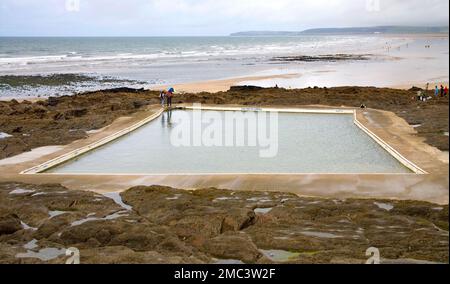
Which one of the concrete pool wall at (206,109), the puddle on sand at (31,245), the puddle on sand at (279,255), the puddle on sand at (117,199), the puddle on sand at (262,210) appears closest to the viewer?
the puddle on sand at (279,255)

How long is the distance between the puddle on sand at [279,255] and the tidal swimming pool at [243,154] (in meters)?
4.62

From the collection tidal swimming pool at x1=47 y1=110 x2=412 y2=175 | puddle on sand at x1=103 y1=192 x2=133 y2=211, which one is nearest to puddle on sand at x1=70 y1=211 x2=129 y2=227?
puddle on sand at x1=103 y1=192 x2=133 y2=211

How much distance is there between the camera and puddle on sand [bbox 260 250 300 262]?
5887mm

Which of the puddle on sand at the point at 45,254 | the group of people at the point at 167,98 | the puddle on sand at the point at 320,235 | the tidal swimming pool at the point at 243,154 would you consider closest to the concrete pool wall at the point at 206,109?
the tidal swimming pool at the point at 243,154

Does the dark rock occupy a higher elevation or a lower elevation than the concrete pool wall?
lower

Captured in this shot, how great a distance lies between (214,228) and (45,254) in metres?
2.28

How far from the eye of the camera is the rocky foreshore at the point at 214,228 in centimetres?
578

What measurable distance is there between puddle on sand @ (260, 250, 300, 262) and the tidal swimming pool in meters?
4.62

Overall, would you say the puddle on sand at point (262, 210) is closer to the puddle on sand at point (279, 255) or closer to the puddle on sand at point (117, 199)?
the puddle on sand at point (279, 255)

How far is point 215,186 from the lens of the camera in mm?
9375

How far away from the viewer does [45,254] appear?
6086 millimetres

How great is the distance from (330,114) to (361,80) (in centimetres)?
1750

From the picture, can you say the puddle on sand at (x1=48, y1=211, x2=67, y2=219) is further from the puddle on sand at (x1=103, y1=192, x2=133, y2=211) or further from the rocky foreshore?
the puddle on sand at (x1=103, y1=192, x2=133, y2=211)
